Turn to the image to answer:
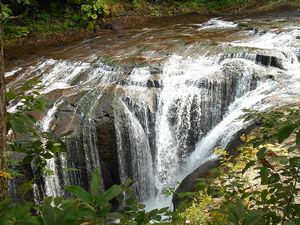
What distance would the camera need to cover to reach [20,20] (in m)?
13.8

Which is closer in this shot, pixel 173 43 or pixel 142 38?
pixel 173 43

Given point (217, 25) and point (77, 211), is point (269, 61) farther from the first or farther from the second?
point (77, 211)

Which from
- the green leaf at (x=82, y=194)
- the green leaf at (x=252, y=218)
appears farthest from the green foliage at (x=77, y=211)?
the green leaf at (x=252, y=218)

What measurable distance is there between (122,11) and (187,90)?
8276 millimetres

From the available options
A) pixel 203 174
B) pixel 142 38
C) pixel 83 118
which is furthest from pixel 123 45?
pixel 203 174

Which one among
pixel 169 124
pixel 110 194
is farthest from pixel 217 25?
pixel 110 194

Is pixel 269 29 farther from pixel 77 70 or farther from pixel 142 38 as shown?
pixel 77 70

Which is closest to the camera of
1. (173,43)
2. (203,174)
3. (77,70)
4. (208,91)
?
(203,174)

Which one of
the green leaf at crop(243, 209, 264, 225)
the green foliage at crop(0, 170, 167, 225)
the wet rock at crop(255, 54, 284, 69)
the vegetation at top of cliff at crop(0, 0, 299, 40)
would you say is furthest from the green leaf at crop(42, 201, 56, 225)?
the vegetation at top of cliff at crop(0, 0, 299, 40)

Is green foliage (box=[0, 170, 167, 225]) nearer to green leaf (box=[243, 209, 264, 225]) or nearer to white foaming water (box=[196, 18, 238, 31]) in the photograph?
green leaf (box=[243, 209, 264, 225])

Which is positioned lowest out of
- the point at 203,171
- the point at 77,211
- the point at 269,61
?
the point at 203,171

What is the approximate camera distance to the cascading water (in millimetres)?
7348

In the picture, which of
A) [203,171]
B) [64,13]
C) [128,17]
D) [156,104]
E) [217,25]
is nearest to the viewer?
[203,171]

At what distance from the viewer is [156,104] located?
26.2 ft
